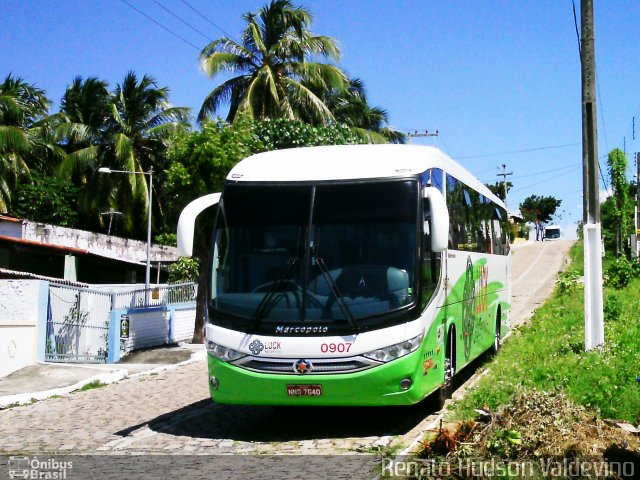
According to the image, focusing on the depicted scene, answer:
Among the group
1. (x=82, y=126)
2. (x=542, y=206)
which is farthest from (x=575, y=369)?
(x=542, y=206)

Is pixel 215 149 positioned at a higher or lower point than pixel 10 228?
higher

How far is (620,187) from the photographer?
45750 millimetres

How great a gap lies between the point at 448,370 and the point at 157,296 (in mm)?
16550

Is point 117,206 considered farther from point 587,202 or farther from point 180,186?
point 587,202

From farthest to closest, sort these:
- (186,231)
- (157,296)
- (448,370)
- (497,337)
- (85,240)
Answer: (85,240) < (157,296) < (497,337) < (448,370) < (186,231)

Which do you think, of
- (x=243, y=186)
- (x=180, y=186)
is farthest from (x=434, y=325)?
(x=180, y=186)

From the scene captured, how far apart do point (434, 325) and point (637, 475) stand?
3618 mm

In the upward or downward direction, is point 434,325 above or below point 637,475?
above

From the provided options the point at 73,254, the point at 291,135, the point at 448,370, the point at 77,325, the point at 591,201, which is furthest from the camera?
the point at 73,254

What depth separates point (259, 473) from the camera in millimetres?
7965

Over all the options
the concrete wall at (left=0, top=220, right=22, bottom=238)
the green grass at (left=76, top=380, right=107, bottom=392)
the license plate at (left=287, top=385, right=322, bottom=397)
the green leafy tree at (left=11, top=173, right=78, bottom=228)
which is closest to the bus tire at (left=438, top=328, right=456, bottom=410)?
the license plate at (left=287, top=385, right=322, bottom=397)

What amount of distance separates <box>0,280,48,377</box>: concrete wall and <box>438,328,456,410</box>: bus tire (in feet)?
36.7

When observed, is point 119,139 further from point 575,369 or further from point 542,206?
point 542,206

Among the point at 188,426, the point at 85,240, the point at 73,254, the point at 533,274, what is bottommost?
the point at 188,426
